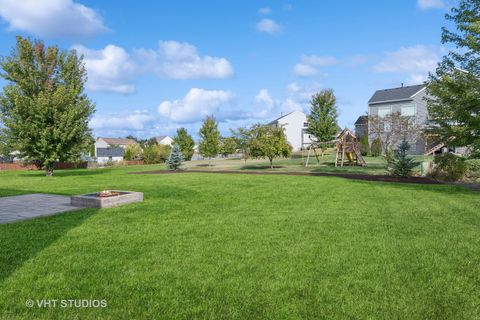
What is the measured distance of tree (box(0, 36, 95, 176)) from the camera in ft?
71.6

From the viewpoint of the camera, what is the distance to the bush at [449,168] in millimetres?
17812

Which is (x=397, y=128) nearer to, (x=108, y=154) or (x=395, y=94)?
(x=395, y=94)

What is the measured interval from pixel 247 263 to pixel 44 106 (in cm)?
2163

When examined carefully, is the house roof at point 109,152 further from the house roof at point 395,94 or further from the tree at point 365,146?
the house roof at point 395,94

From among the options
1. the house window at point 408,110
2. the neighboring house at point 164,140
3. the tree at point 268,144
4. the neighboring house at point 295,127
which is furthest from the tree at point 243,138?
the neighboring house at point 164,140

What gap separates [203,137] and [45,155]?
2120cm

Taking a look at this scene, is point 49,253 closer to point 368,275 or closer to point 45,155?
point 368,275

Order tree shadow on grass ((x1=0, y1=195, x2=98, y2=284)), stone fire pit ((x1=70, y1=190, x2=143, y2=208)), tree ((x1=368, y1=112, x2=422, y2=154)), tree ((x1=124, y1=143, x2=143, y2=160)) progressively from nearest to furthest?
tree shadow on grass ((x1=0, y1=195, x2=98, y2=284)) → stone fire pit ((x1=70, y1=190, x2=143, y2=208)) → tree ((x1=368, y1=112, x2=422, y2=154)) → tree ((x1=124, y1=143, x2=143, y2=160))

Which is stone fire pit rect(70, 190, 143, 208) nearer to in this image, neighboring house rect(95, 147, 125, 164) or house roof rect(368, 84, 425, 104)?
house roof rect(368, 84, 425, 104)

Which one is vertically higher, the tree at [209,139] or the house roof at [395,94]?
the house roof at [395,94]

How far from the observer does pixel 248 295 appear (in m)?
4.03

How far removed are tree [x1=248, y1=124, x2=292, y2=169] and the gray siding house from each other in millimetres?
15949

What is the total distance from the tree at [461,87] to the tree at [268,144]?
51.6ft

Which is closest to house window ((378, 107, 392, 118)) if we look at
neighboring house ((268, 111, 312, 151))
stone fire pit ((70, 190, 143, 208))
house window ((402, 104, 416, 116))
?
house window ((402, 104, 416, 116))
